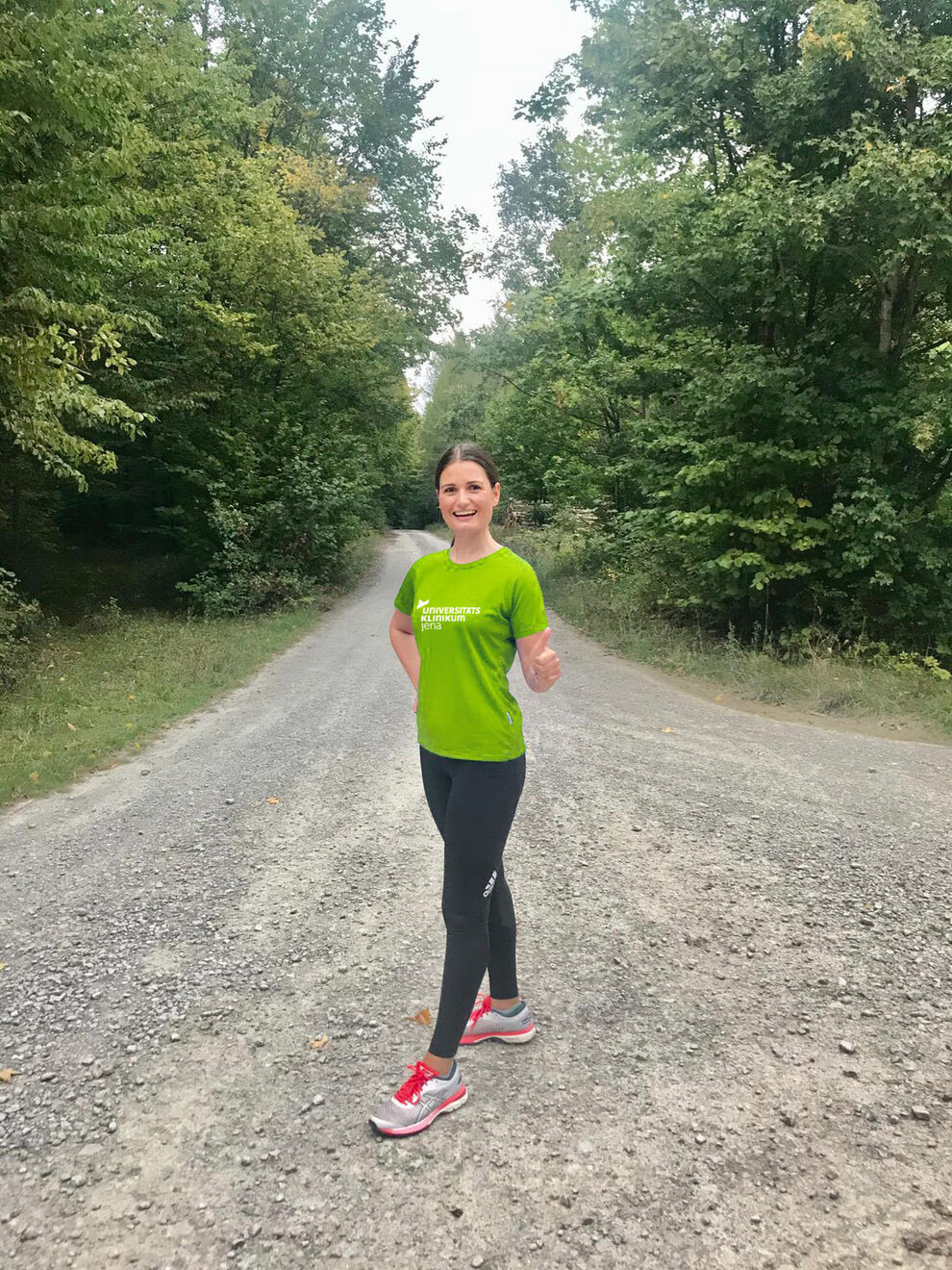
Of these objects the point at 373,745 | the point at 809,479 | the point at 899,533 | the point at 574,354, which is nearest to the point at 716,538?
the point at 809,479

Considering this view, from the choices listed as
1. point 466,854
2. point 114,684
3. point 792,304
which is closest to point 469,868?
point 466,854

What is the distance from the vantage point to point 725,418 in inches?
399

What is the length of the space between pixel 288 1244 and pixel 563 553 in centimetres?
1809

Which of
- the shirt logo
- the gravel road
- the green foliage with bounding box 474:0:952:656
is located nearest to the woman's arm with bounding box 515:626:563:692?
the shirt logo

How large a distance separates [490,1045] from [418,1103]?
47cm

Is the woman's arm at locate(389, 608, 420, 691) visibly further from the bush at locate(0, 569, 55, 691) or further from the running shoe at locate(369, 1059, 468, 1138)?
the bush at locate(0, 569, 55, 691)

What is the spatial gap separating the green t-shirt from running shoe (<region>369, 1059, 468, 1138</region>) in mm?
1055

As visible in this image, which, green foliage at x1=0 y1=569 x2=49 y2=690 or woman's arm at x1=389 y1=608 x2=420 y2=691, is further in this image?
green foliage at x1=0 y1=569 x2=49 y2=690

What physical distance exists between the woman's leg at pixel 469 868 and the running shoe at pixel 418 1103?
0.29 feet

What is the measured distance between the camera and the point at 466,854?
8.01 ft

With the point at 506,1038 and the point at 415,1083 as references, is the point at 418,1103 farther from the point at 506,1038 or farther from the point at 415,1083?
the point at 506,1038

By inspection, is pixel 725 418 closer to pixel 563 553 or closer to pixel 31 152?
pixel 31 152

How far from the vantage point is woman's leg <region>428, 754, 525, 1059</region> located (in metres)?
2.43

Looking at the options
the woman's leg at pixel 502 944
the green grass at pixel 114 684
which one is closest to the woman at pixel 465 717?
the woman's leg at pixel 502 944
